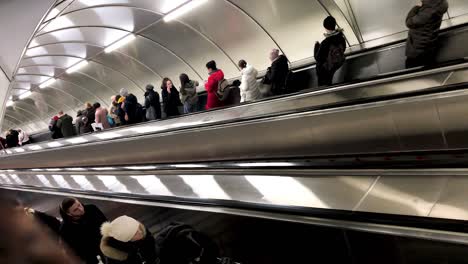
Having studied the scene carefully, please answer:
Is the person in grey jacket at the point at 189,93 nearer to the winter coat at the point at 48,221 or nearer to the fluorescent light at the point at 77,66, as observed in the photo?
the winter coat at the point at 48,221

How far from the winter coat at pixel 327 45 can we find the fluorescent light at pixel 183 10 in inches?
301

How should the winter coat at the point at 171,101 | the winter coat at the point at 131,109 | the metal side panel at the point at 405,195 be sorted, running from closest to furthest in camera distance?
the metal side panel at the point at 405,195
the winter coat at the point at 171,101
the winter coat at the point at 131,109

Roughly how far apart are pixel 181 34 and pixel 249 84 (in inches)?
319

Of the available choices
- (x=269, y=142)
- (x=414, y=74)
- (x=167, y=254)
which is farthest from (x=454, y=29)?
(x=167, y=254)

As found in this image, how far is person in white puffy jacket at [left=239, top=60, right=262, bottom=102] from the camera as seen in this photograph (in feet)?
27.9

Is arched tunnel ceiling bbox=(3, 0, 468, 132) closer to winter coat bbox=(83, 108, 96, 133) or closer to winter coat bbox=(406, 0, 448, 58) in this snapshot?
winter coat bbox=(83, 108, 96, 133)

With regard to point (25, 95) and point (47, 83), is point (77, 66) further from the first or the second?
point (25, 95)

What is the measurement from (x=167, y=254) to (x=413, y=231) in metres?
2.13

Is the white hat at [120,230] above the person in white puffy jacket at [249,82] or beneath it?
beneath

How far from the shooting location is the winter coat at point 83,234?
406 cm

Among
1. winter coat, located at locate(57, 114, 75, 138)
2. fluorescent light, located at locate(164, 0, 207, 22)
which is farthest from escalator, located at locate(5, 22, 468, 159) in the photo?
winter coat, located at locate(57, 114, 75, 138)

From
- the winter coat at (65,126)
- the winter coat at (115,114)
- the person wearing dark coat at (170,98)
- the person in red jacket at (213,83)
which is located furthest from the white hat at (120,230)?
the winter coat at (65,126)

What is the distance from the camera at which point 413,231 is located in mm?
2203

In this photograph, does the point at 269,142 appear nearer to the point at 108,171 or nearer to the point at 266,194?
the point at 266,194
